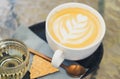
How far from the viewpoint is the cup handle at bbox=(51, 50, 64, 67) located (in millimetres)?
505

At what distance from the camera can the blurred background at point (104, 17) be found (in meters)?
0.71

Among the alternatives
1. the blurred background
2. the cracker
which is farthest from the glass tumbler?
the blurred background

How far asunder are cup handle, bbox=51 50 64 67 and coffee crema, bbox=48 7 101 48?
2 centimetres

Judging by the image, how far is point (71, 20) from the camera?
553 mm

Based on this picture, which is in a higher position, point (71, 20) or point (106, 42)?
point (71, 20)

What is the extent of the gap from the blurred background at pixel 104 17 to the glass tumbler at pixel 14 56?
0.56ft

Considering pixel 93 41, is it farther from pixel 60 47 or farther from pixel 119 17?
pixel 119 17

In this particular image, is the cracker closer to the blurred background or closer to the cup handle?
the cup handle

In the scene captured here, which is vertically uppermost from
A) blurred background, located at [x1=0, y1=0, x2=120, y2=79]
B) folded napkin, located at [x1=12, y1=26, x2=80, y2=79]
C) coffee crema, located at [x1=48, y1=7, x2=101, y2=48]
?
coffee crema, located at [x1=48, y1=7, x2=101, y2=48]

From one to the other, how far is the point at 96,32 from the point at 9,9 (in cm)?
29

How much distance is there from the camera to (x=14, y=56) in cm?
53

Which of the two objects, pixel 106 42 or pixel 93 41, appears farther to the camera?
pixel 106 42

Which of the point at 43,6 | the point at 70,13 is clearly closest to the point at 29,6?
the point at 43,6

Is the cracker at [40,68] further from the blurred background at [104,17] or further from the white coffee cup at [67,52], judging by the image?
the blurred background at [104,17]
